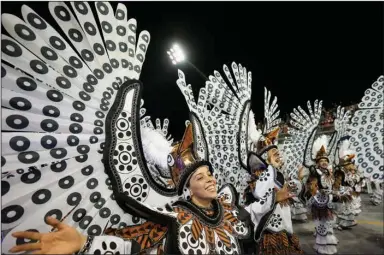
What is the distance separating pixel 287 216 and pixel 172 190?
1.59m

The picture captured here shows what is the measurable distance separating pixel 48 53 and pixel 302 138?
6.18 metres

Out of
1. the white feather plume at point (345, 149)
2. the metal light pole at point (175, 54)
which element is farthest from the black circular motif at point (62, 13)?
the white feather plume at point (345, 149)

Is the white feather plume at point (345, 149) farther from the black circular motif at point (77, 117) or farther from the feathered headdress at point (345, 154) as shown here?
the black circular motif at point (77, 117)

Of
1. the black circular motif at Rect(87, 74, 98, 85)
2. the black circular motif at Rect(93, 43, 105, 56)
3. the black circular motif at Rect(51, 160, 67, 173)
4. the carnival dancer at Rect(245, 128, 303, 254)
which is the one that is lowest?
the carnival dancer at Rect(245, 128, 303, 254)

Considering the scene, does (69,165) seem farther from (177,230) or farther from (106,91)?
(177,230)

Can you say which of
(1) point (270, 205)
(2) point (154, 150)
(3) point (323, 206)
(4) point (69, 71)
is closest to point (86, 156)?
(4) point (69, 71)

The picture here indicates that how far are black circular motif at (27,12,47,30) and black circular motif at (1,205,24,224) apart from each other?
0.91 meters

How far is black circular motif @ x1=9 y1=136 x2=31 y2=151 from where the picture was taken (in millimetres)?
1404

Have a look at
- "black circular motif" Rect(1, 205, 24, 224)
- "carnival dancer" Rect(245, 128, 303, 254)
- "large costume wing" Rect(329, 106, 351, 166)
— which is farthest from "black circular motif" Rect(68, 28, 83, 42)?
"large costume wing" Rect(329, 106, 351, 166)

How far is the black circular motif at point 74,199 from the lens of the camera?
1581 mm

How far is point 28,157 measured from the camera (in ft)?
4.76

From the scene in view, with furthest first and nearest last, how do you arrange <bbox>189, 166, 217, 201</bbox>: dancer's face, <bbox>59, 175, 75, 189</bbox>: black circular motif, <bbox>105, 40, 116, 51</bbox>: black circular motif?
<bbox>189, 166, 217, 201</bbox>: dancer's face → <bbox>105, 40, 116, 51</bbox>: black circular motif → <bbox>59, 175, 75, 189</bbox>: black circular motif

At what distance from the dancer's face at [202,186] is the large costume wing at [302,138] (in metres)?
4.41

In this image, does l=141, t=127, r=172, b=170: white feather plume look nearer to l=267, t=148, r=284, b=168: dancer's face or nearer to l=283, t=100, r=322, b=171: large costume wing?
l=267, t=148, r=284, b=168: dancer's face
